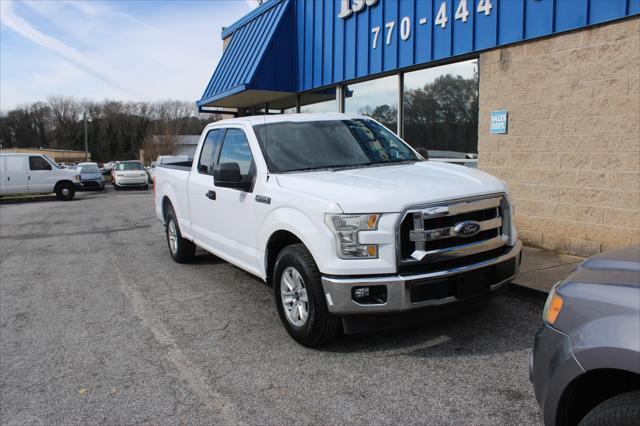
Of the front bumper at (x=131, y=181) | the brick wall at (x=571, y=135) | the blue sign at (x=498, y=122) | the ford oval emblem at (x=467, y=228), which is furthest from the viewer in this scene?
the front bumper at (x=131, y=181)

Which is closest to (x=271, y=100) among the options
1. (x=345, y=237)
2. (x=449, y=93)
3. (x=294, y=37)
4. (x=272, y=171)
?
(x=294, y=37)

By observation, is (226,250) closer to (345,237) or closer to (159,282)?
(159,282)

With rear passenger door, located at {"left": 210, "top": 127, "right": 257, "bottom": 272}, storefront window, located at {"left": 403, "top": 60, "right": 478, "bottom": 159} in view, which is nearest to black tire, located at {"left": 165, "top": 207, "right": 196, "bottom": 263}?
rear passenger door, located at {"left": 210, "top": 127, "right": 257, "bottom": 272}

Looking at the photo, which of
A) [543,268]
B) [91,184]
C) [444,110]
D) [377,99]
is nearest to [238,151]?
[543,268]

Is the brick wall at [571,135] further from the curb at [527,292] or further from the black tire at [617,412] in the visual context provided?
the black tire at [617,412]

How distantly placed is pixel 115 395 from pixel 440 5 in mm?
7228

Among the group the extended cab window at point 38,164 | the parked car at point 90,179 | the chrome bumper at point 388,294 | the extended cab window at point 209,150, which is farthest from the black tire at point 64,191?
the chrome bumper at point 388,294

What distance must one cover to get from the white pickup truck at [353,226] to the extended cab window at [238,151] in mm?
28

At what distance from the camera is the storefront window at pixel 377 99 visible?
10.0 metres

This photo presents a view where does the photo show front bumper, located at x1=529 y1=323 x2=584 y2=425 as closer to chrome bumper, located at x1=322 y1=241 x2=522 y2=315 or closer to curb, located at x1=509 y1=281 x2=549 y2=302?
chrome bumper, located at x1=322 y1=241 x2=522 y2=315

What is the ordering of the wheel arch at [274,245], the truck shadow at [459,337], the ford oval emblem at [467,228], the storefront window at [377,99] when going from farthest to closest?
the storefront window at [377,99] → the wheel arch at [274,245] → the truck shadow at [459,337] → the ford oval emblem at [467,228]

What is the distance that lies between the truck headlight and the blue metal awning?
30.2ft

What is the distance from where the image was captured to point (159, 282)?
6578 mm

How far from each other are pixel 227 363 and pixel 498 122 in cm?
544
